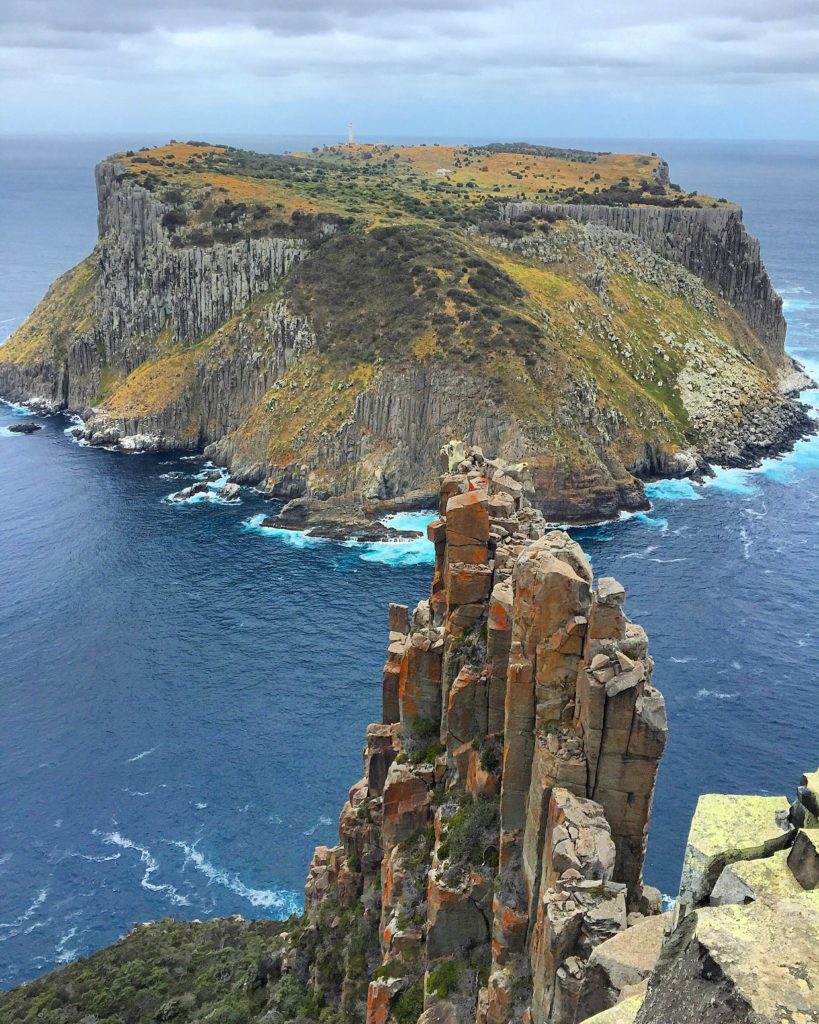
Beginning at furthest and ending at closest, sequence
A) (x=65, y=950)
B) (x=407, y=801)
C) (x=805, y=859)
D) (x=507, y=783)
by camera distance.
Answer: (x=65, y=950) < (x=407, y=801) < (x=507, y=783) < (x=805, y=859)

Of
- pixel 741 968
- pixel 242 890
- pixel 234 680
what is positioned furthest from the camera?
pixel 234 680

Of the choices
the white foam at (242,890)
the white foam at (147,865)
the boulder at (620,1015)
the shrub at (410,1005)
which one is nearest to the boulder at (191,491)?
the white foam at (147,865)

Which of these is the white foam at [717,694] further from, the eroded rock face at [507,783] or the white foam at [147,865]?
the eroded rock face at [507,783]

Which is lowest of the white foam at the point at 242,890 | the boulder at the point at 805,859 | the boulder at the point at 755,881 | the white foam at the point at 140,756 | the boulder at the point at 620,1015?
the white foam at the point at 242,890

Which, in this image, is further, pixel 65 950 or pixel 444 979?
pixel 65 950

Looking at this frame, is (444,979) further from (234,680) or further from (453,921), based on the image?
(234,680)

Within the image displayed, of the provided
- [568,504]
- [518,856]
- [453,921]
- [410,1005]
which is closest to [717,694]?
[568,504]

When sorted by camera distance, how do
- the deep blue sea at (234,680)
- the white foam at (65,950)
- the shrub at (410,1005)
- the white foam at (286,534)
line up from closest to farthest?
the shrub at (410,1005) < the white foam at (65,950) < the deep blue sea at (234,680) < the white foam at (286,534)

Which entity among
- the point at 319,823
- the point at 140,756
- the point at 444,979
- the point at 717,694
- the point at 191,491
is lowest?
the point at 140,756
